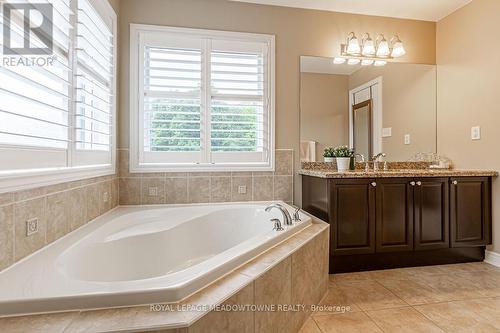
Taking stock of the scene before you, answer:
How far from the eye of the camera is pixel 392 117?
3.07 m

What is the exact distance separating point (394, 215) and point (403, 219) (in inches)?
3.8

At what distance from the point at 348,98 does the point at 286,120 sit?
73 centimetres

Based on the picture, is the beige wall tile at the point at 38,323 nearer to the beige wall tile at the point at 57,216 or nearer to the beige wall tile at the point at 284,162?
the beige wall tile at the point at 57,216

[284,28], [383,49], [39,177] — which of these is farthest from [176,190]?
[383,49]

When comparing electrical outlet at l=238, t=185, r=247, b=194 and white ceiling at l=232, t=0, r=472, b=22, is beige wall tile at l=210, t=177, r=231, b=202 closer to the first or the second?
electrical outlet at l=238, t=185, r=247, b=194

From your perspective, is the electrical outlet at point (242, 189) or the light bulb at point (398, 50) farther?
the light bulb at point (398, 50)

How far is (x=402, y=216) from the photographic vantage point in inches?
96.7

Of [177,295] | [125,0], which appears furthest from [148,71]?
[177,295]

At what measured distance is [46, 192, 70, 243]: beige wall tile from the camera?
145cm

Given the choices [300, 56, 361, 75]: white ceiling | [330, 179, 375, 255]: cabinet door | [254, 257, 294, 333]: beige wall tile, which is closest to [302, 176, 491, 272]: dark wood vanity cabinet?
[330, 179, 375, 255]: cabinet door

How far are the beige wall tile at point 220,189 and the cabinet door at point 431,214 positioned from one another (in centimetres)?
172

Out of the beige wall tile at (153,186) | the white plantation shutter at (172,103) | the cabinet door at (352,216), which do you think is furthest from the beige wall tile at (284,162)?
the beige wall tile at (153,186)

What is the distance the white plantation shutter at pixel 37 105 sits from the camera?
1.11m

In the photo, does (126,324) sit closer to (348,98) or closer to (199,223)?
(199,223)
